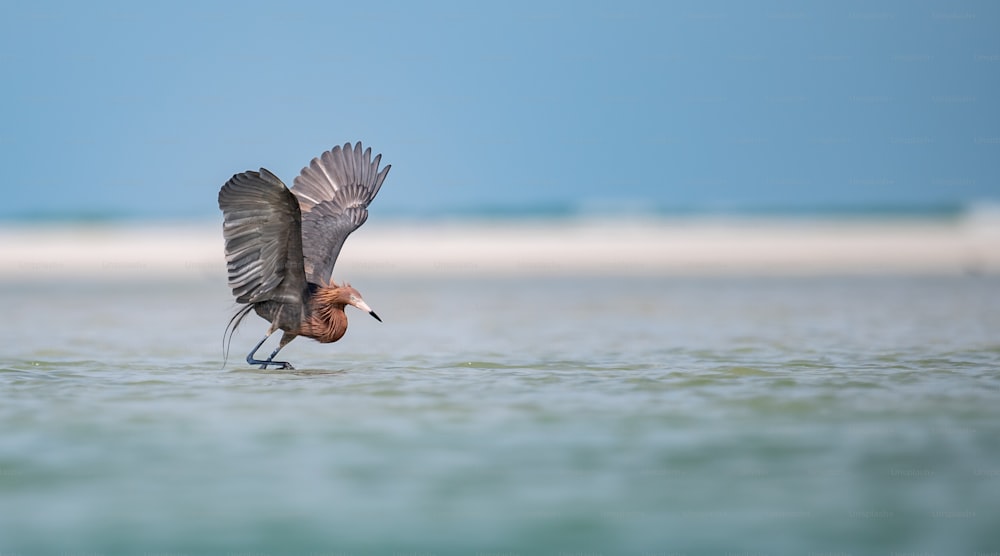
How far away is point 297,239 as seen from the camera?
9086 mm

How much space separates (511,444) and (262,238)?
3219mm

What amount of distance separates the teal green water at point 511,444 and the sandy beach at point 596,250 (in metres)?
13.2

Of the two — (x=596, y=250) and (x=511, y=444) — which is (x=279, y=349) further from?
(x=596, y=250)

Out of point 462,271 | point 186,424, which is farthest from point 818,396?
point 462,271

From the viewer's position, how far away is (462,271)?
2612 centimetres

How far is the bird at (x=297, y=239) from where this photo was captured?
29.0ft

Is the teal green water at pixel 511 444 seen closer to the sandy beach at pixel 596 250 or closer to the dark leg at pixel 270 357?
the dark leg at pixel 270 357

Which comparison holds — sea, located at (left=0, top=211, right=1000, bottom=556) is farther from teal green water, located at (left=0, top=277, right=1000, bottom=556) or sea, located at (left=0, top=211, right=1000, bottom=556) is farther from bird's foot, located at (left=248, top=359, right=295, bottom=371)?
bird's foot, located at (left=248, top=359, right=295, bottom=371)

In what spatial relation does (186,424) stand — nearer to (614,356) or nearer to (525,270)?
(614,356)

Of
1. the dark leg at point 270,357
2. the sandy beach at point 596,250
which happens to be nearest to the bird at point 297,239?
the dark leg at point 270,357

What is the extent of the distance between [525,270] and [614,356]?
51.0 feet

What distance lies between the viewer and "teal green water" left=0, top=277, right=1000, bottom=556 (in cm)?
490

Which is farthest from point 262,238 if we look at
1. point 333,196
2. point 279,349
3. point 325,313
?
point 333,196

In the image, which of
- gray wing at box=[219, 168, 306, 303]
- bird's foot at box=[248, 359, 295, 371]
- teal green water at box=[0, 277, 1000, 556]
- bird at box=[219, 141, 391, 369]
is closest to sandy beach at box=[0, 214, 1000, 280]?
teal green water at box=[0, 277, 1000, 556]
